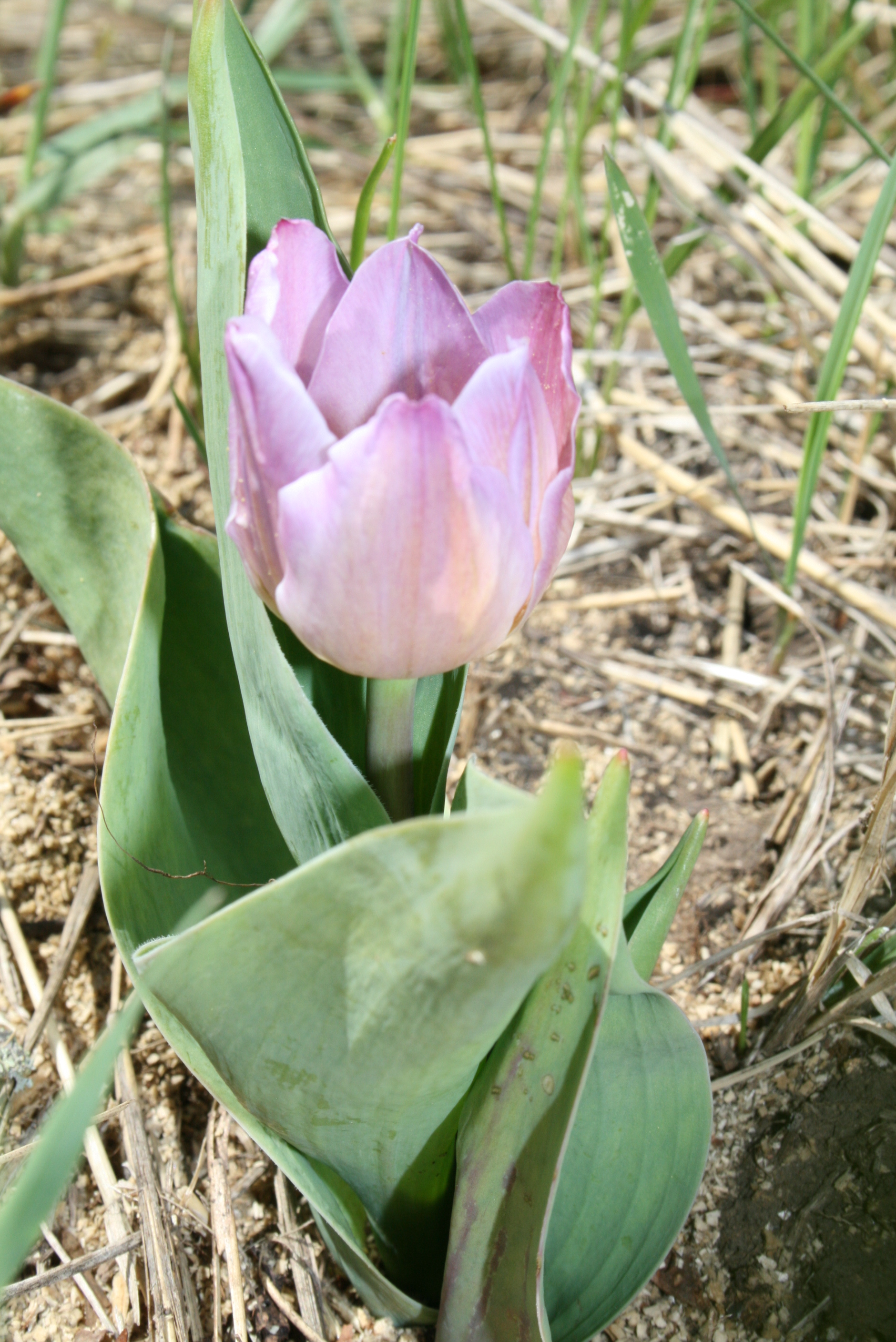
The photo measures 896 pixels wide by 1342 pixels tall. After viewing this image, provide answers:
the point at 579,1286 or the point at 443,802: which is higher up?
the point at 443,802

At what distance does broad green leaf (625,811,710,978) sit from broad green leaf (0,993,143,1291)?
37 cm

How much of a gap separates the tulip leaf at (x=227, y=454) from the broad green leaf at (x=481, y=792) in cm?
6

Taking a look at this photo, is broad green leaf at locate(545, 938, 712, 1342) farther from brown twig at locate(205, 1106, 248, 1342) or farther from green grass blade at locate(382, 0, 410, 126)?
green grass blade at locate(382, 0, 410, 126)

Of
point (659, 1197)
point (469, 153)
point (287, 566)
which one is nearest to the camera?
point (287, 566)

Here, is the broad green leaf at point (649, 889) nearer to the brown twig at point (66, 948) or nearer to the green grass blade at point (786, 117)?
the brown twig at point (66, 948)

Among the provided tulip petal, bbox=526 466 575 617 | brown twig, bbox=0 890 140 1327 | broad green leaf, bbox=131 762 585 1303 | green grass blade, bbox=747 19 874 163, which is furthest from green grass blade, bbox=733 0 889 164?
brown twig, bbox=0 890 140 1327

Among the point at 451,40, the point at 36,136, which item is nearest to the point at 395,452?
the point at 36,136

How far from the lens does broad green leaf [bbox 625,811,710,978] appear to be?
65cm

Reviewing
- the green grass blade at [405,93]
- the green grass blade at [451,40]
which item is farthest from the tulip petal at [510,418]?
the green grass blade at [451,40]

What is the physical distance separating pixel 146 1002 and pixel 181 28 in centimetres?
247

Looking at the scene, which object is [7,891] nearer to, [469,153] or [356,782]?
[356,782]

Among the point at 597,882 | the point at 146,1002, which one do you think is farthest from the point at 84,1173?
the point at 597,882

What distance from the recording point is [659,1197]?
2.22 feet

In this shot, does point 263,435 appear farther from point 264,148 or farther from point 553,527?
point 264,148
